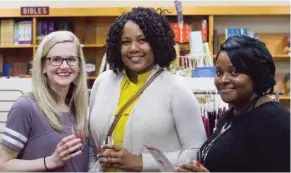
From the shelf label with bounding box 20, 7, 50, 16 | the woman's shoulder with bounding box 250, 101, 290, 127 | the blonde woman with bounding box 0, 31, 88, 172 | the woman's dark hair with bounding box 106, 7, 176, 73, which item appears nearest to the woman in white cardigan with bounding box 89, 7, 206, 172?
the woman's dark hair with bounding box 106, 7, 176, 73

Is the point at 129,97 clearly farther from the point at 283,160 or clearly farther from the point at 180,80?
the point at 283,160

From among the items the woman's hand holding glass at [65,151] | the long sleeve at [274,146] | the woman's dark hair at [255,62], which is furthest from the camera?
the woman's hand holding glass at [65,151]

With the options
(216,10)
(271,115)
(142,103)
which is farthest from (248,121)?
(216,10)

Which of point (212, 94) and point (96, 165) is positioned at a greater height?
point (212, 94)

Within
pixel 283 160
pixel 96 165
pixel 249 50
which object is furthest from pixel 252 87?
pixel 96 165

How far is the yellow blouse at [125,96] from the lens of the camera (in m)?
1.79

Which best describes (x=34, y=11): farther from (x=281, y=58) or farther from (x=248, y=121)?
(x=248, y=121)

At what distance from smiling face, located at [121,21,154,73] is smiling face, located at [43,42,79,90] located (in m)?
0.23

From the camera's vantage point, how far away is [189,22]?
18.5ft

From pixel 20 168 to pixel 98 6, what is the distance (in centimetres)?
411

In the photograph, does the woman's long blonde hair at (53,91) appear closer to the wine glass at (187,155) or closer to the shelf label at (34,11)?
the wine glass at (187,155)

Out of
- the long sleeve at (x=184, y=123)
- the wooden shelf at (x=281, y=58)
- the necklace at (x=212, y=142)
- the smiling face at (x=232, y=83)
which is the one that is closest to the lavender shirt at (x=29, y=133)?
the long sleeve at (x=184, y=123)

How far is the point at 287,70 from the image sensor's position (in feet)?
18.6

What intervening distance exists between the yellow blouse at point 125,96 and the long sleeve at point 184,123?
0.45 feet
